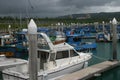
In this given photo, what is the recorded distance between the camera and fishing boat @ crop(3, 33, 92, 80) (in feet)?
55.9

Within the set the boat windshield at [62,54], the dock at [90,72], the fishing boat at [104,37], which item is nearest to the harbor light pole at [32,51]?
the dock at [90,72]

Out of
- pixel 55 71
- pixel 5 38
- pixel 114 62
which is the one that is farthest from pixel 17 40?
pixel 55 71

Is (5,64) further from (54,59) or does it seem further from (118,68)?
(118,68)

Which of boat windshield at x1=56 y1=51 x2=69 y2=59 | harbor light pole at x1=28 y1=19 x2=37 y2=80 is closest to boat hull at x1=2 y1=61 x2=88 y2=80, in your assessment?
boat windshield at x1=56 y1=51 x2=69 y2=59

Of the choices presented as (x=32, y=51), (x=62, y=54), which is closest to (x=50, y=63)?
(x=62, y=54)

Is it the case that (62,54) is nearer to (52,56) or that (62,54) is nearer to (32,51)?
(52,56)

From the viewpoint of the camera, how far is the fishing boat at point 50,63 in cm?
1705

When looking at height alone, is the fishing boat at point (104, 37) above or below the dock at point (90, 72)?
above

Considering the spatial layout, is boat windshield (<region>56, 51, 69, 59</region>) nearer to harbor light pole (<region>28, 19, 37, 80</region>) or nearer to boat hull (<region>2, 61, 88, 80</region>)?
boat hull (<region>2, 61, 88, 80</region>)

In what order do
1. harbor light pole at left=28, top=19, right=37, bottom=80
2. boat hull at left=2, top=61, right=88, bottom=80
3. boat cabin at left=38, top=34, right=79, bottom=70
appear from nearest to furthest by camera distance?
harbor light pole at left=28, top=19, right=37, bottom=80, boat hull at left=2, top=61, right=88, bottom=80, boat cabin at left=38, top=34, right=79, bottom=70

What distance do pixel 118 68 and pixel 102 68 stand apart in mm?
2797

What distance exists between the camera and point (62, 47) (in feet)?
63.9

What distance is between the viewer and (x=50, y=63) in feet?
59.5

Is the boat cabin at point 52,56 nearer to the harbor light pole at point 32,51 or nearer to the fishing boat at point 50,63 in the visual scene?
the fishing boat at point 50,63
